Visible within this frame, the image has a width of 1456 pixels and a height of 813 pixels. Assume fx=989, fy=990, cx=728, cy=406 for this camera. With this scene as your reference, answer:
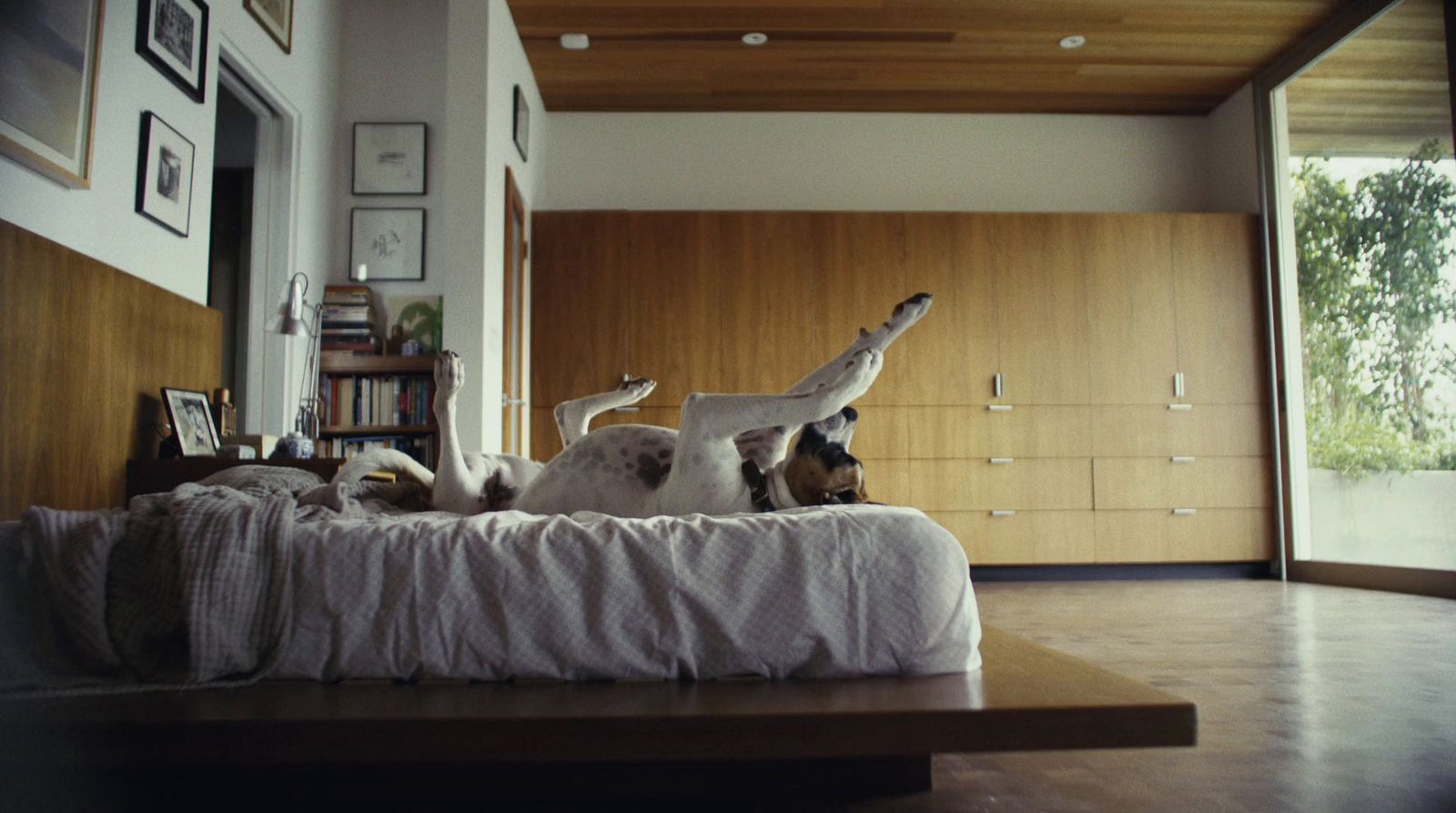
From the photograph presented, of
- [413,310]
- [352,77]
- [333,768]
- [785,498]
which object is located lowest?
[333,768]

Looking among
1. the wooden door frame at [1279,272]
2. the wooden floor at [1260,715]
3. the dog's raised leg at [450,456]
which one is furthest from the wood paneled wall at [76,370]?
the wooden door frame at [1279,272]

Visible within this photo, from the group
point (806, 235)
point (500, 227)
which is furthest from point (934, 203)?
point (500, 227)

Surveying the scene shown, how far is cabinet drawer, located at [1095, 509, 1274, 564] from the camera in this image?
210 inches

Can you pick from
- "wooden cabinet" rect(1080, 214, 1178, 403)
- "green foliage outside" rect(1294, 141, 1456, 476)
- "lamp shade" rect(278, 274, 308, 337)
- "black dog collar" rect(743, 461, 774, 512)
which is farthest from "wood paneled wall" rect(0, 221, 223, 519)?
"green foliage outside" rect(1294, 141, 1456, 476)

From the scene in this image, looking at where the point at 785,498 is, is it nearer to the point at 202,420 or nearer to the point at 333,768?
the point at 333,768

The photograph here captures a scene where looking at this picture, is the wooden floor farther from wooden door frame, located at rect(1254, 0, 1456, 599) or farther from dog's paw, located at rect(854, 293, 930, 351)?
wooden door frame, located at rect(1254, 0, 1456, 599)

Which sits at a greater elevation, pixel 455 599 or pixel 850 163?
pixel 850 163

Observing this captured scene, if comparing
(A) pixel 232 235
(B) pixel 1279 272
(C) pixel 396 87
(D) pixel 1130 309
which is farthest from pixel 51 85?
(B) pixel 1279 272

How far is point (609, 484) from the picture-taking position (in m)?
1.91

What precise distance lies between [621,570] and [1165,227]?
5.02m

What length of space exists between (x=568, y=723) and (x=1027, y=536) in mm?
4511

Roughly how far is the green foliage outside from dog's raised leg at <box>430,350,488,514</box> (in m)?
4.03

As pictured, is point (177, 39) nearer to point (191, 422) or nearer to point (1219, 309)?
point (191, 422)

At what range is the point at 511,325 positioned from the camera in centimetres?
457
